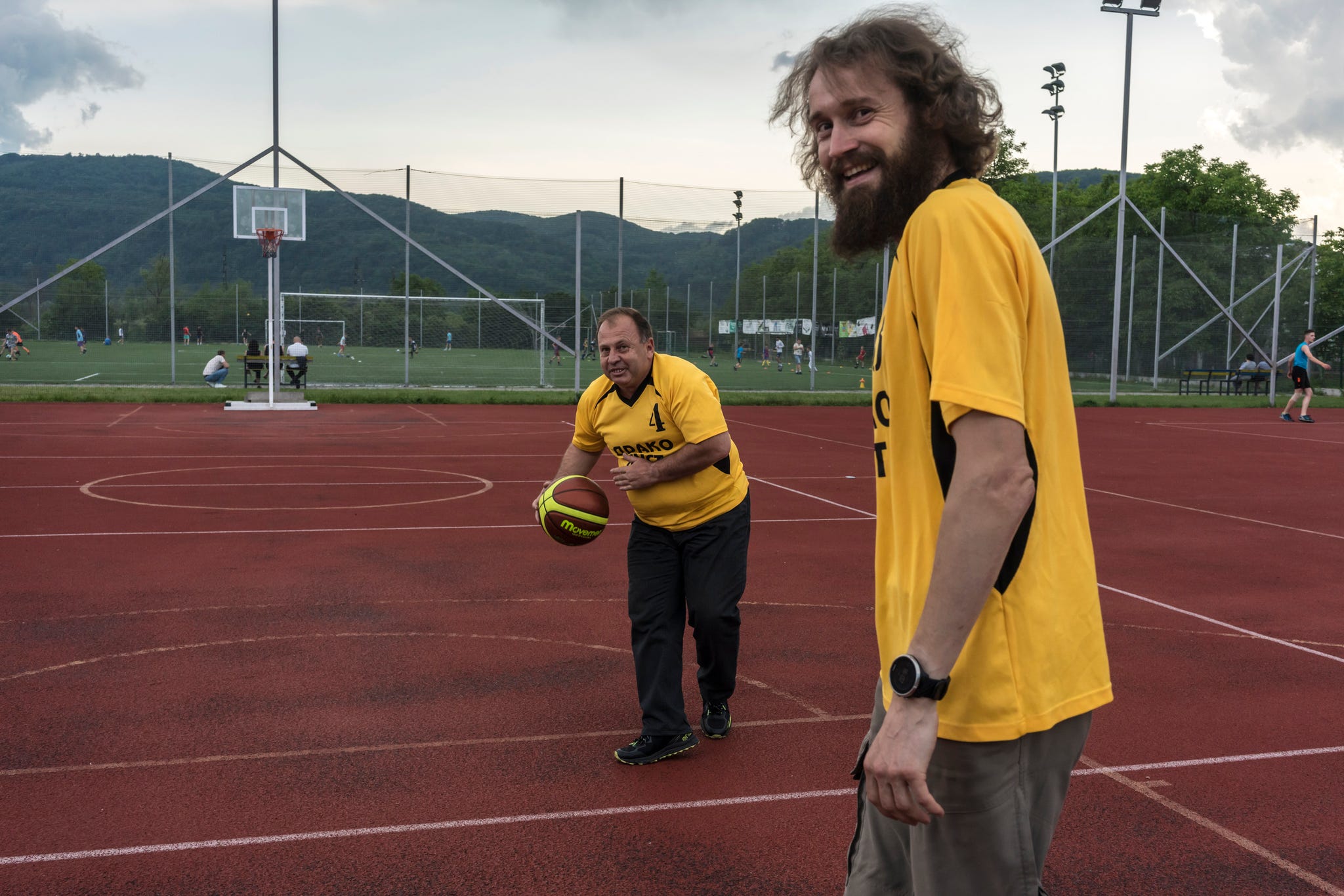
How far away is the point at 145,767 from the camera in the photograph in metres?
4.27

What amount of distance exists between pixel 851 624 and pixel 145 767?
12.2 ft

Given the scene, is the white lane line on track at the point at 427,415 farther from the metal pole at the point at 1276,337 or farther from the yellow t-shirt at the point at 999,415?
the metal pole at the point at 1276,337

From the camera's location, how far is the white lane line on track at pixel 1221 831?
3506 millimetres

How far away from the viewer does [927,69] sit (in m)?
1.84

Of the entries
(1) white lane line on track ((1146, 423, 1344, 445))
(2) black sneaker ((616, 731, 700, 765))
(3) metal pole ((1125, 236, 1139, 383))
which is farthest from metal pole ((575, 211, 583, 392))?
(2) black sneaker ((616, 731, 700, 765))

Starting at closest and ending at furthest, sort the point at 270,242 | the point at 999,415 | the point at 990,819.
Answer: the point at 999,415 → the point at 990,819 → the point at 270,242

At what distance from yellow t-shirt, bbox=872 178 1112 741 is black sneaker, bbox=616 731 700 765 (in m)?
2.65

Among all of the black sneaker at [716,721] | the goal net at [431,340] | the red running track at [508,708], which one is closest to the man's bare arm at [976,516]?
the red running track at [508,708]

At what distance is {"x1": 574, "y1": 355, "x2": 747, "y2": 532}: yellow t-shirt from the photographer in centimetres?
464

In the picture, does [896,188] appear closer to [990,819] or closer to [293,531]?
[990,819]

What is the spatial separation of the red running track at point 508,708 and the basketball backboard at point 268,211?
12328mm

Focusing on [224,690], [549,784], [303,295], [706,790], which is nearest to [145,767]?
[224,690]

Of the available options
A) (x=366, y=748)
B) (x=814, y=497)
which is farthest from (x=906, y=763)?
(x=814, y=497)

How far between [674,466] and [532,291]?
1039 inches
